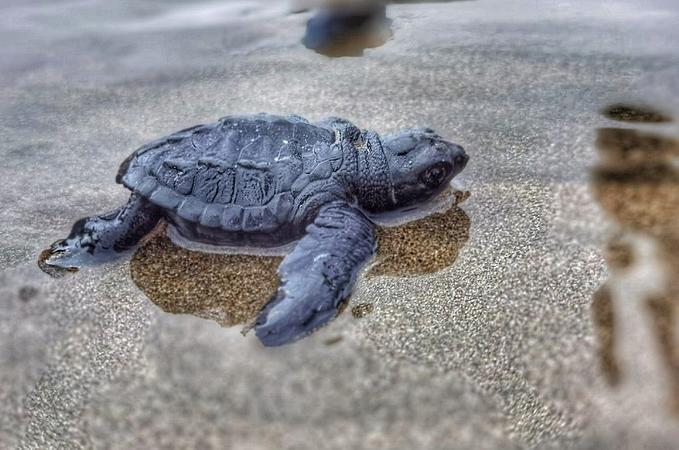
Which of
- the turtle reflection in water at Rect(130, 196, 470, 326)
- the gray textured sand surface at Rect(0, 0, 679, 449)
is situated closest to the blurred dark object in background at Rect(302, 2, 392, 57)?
the gray textured sand surface at Rect(0, 0, 679, 449)

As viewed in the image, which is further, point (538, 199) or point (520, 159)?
point (520, 159)

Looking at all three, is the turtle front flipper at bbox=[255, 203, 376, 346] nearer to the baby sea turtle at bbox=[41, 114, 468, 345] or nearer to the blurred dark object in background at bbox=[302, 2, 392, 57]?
the baby sea turtle at bbox=[41, 114, 468, 345]

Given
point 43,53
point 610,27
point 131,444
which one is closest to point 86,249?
point 131,444

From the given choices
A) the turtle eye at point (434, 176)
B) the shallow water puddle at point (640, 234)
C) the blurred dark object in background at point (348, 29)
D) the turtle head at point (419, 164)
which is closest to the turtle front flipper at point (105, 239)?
the turtle head at point (419, 164)

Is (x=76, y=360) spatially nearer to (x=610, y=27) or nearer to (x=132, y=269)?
(x=132, y=269)

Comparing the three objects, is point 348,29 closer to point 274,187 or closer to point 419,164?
point 419,164

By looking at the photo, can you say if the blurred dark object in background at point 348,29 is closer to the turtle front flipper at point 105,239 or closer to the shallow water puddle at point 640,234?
the shallow water puddle at point 640,234
